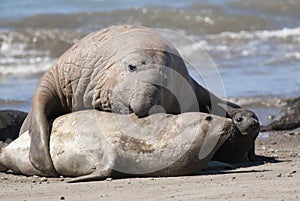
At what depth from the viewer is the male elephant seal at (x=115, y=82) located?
28.5 ft

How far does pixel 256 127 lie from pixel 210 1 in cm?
2004

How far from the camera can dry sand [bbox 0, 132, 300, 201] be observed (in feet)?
21.5

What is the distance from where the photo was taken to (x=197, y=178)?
7.56 metres

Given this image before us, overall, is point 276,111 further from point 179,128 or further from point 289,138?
point 179,128

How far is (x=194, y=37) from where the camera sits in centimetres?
2338

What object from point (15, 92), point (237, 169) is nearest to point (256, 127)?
point (237, 169)

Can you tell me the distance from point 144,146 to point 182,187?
89 centimetres

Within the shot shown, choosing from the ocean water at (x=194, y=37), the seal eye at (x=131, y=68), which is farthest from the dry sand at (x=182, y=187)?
the ocean water at (x=194, y=37)

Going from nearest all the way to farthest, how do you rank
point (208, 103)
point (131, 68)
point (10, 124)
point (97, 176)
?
point (97, 176) < point (131, 68) < point (208, 103) < point (10, 124)

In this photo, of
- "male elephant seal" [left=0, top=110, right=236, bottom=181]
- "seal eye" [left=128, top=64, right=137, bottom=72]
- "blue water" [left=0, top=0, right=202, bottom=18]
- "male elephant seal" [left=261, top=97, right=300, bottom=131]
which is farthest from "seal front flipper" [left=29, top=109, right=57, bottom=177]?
"blue water" [left=0, top=0, right=202, bottom=18]

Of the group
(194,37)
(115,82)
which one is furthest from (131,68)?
(194,37)

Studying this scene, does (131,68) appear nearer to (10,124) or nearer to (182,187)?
(182,187)

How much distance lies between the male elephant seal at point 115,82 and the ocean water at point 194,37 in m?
3.98

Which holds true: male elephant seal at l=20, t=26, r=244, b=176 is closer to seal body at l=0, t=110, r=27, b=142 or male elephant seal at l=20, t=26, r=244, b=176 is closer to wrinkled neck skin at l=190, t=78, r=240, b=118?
wrinkled neck skin at l=190, t=78, r=240, b=118
